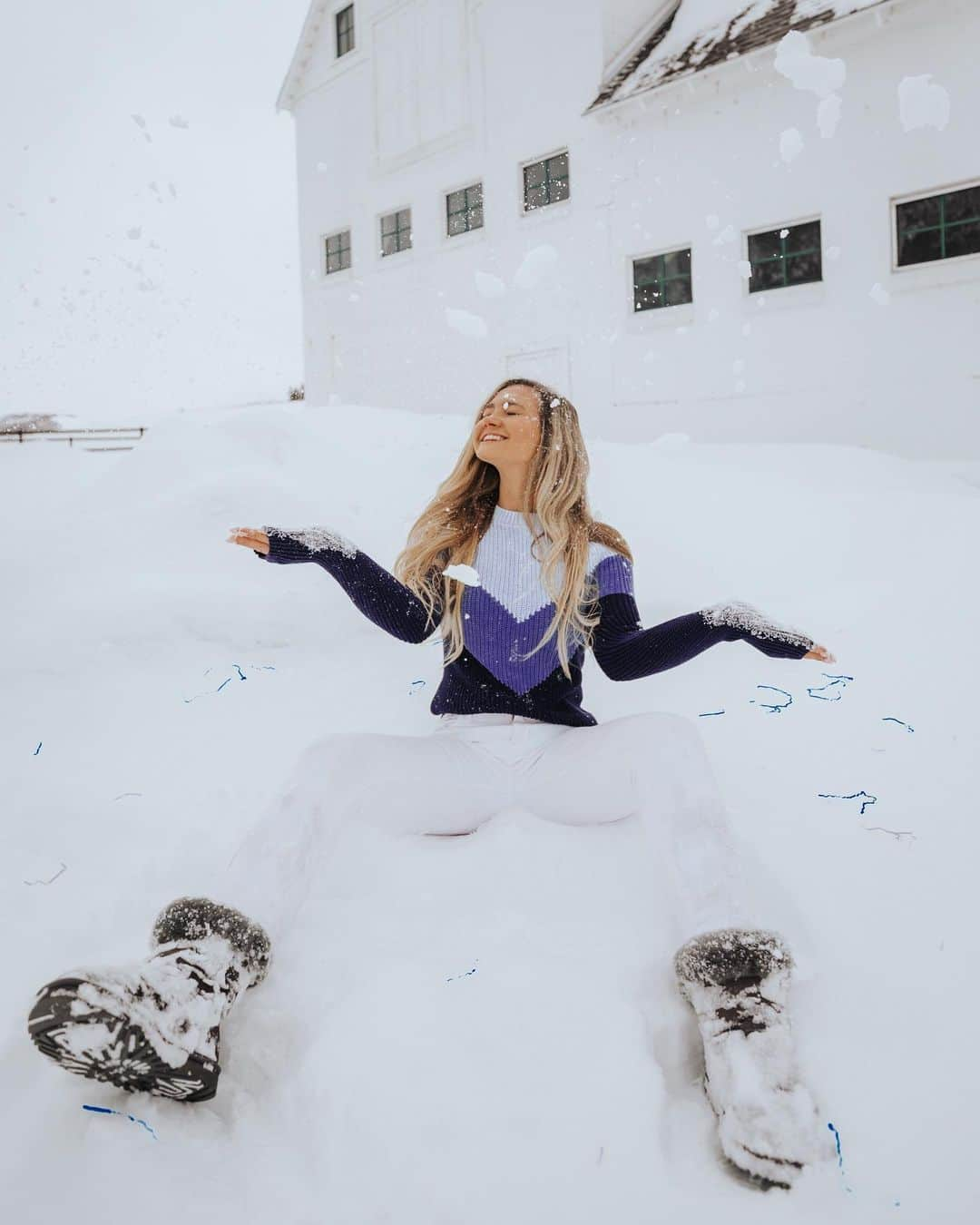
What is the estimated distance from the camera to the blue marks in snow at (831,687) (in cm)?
294

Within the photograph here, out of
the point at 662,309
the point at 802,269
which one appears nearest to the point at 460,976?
the point at 802,269

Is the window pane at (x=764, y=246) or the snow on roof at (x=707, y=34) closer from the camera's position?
the snow on roof at (x=707, y=34)

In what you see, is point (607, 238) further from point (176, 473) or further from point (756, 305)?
point (176, 473)

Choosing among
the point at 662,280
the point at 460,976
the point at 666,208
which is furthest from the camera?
the point at 662,280

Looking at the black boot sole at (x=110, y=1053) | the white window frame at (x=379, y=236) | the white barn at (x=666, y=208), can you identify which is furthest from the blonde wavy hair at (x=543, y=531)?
the white window frame at (x=379, y=236)

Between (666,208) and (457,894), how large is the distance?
9650mm

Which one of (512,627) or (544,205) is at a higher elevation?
(544,205)

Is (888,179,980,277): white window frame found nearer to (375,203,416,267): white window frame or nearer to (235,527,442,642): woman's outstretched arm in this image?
Answer: (375,203,416,267): white window frame

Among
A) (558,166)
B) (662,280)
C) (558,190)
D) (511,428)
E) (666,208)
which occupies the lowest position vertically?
(511,428)

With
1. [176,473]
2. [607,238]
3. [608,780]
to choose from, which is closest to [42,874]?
[608,780]

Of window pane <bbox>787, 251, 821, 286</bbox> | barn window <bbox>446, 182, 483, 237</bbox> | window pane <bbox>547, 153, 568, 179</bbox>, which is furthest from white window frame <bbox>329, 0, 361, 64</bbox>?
window pane <bbox>787, 251, 821, 286</bbox>

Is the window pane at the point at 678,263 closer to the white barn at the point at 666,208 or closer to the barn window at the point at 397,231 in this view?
the white barn at the point at 666,208

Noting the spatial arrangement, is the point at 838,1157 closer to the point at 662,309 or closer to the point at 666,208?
the point at 662,309

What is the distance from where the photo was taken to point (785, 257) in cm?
883
